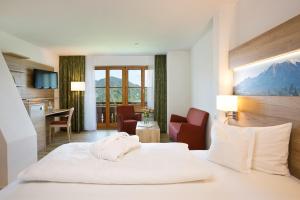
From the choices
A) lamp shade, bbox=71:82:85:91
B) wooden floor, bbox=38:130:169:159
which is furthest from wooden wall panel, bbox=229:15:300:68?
lamp shade, bbox=71:82:85:91

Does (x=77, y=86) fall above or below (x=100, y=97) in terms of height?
above

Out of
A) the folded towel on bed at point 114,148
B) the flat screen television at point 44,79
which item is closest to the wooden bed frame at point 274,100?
the folded towel on bed at point 114,148

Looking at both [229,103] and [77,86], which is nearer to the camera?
[229,103]

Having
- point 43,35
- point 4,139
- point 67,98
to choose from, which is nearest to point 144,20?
point 43,35

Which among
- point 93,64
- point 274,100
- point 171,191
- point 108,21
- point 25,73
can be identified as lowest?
point 171,191

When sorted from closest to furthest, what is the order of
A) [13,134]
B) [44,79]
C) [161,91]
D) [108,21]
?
[13,134], [108,21], [44,79], [161,91]

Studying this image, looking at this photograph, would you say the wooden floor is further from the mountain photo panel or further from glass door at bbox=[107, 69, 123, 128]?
the mountain photo panel

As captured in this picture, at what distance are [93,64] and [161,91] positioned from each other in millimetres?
2421

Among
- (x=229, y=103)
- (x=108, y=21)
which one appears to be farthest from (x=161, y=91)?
(x=229, y=103)

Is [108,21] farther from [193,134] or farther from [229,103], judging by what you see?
[193,134]

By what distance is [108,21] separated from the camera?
3.83 m

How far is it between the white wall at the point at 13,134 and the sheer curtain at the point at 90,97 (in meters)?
3.53

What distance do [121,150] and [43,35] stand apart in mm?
3878

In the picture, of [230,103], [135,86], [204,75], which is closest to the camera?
[230,103]
